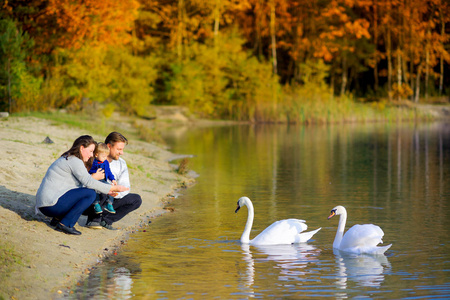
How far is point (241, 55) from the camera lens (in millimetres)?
53812

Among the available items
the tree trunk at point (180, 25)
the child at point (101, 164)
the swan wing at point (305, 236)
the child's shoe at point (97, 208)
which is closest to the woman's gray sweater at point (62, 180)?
the child at point (101, 164)

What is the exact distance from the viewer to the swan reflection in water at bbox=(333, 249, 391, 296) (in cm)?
897

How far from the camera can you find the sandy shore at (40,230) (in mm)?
8508

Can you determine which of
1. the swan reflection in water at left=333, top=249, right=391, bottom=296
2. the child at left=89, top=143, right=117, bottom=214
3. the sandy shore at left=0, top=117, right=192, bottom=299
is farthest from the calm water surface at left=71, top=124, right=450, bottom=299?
the child at left=89, top=143, right=117, bottom=214

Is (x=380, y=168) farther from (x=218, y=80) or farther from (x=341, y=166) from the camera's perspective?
(x=218, y=80)

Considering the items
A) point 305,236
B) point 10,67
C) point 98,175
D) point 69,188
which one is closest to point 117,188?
point 98,175

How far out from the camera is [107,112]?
36594mm

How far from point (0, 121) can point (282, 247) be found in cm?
1361

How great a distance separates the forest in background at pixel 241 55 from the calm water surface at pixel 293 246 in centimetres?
1297

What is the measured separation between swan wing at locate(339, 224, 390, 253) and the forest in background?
2462 cm

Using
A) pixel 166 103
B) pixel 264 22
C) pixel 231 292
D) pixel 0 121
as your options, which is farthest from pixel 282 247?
pixel 264 22

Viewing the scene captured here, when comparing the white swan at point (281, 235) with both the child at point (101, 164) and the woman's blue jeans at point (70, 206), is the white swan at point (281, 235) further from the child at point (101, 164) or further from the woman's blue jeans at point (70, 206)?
the woman's blue jeans at point (70, 206)

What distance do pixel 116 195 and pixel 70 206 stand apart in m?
0.79

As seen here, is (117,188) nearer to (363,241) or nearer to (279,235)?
(279,235)
